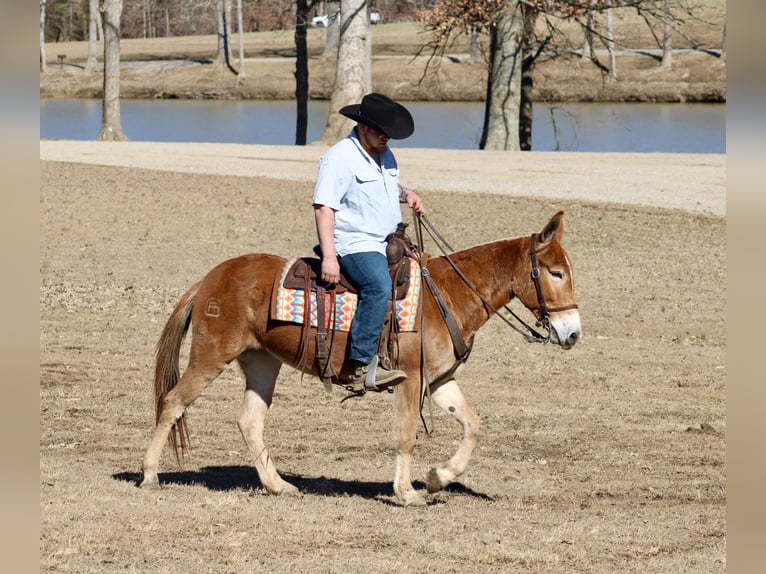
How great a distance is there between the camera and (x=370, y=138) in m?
7.09

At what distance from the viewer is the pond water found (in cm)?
4172

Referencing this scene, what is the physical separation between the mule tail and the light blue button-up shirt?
1.23 meters

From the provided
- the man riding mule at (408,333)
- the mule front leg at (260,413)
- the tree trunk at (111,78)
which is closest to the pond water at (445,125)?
the tree trunk at (111,78)

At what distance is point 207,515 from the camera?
678 centimetres

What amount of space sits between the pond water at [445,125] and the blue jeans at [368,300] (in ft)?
100

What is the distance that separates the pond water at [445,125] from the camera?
137 ft

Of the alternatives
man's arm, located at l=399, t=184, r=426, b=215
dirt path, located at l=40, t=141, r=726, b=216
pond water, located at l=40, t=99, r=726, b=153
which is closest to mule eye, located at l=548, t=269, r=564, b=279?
man's arm, located at l=399, t=184, r=426, b=215

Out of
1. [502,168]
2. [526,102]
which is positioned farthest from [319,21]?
[502,168]

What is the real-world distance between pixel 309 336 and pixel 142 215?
15.1 metres

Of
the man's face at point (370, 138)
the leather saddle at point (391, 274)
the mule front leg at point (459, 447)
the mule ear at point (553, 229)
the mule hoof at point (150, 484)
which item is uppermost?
the man's face at point (370, 138)

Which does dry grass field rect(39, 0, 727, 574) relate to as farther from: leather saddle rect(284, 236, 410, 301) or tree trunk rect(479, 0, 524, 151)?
tree trunk rect(479, 0, 524, 151)

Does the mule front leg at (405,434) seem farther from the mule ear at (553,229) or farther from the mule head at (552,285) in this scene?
the mule ear at (553,229)
